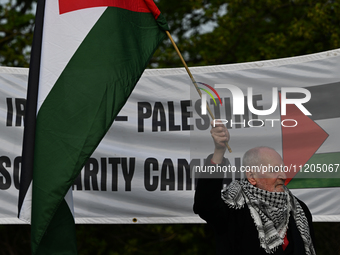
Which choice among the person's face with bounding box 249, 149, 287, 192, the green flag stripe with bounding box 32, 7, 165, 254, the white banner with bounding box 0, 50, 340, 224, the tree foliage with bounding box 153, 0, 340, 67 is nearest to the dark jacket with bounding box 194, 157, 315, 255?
the person's face with bounding box 249, 149, 287, 192

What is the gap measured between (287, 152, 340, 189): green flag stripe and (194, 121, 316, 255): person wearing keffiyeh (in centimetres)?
104

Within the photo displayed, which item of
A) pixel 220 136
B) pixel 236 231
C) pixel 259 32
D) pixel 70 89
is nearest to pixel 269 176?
pixel 236 231

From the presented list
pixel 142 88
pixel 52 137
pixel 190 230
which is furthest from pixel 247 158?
pixel 190 230

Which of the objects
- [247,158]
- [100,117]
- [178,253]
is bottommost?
[178,253]

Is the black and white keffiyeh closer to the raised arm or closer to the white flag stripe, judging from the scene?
the raised arm

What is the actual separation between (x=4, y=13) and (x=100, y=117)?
6123 mm

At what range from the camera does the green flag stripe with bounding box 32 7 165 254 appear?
9.65ft

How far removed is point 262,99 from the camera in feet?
14.4

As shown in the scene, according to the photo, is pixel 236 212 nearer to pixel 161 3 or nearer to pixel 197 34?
pixel 197 34

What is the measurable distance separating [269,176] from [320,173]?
1234mm

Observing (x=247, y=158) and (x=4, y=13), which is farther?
(x=4, y=13)

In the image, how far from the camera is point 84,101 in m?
3.07

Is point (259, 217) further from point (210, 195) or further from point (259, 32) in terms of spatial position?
point (259, 32)

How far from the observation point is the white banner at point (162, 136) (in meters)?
4.31
